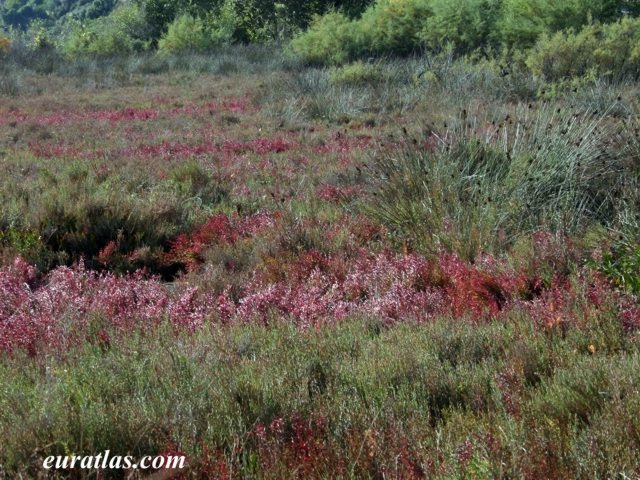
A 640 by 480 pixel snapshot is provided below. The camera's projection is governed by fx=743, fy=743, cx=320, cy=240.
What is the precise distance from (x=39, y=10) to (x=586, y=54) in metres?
110

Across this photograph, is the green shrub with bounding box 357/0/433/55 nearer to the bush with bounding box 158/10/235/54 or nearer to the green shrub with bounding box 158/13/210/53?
the bush with bounding box 158/10/235/54

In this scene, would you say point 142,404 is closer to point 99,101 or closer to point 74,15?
point 99,101

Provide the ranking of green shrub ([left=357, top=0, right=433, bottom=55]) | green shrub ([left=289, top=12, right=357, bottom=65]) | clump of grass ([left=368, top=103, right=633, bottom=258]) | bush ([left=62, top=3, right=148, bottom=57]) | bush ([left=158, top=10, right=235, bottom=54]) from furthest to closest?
bush ([left=62, top=3, right=148, bottom=57]) < bush ([left=158, top=10, right=235, bottom=54]) < green shrub ([left=357, top=0, right=433, bottom=55]) < green shrub ([left=289, top=12, right=357, bottom=65]) < clump of grass ([left=368, top=103, right=633, bottom=258])

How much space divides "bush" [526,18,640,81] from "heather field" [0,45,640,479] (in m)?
7.97

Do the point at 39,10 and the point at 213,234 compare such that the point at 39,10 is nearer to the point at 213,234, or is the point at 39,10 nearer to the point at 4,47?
the point at 4,47

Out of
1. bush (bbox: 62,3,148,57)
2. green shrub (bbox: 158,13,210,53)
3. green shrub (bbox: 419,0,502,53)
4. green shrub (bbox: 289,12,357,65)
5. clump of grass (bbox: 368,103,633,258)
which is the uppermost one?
clump of grass (bbox: 368,103,633,258)

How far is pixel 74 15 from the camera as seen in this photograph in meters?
99.6

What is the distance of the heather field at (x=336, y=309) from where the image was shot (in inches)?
118

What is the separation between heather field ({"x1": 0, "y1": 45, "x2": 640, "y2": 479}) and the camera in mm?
2988

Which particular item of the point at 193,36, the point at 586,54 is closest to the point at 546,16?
the point at 586,54

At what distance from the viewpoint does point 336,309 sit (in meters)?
5.29

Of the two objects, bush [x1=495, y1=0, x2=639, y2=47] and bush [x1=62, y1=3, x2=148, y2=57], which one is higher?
bush [x1=495, y1=0, x2=639, y2=47]

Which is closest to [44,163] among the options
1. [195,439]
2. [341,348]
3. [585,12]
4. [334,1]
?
[341,348]

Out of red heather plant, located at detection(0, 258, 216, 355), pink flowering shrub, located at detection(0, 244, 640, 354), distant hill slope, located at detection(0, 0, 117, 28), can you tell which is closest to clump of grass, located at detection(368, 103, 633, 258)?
pink flowering shrub, located at detection(0, 244, 640, 354)
